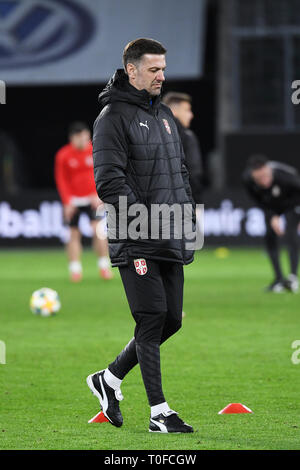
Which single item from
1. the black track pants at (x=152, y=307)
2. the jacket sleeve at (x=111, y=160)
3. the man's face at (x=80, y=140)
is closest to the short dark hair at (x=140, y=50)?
the jacket sleeve at (x=111, y=160)

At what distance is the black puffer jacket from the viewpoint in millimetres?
6027

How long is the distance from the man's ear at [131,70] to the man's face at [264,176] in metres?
7.67

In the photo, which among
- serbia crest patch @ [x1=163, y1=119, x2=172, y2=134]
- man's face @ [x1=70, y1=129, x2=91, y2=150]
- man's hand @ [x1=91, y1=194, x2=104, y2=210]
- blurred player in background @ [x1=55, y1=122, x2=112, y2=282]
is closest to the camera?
serbia crest patch @ [x1=163, y1=119, x2=172, y2=134]

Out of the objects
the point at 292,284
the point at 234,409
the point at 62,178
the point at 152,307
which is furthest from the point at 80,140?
the point at 152,307

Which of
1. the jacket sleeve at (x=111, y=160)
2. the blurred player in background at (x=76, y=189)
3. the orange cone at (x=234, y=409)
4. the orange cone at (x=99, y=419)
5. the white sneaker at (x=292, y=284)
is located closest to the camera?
the jacket sleeve at (x=111, y=160)

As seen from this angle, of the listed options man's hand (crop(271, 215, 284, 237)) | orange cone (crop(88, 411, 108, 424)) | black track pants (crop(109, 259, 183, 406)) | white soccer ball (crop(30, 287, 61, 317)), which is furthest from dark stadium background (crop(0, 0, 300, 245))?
black track pants (crop(109, 259, 183, 406))

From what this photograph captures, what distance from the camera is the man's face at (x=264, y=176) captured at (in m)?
13.8

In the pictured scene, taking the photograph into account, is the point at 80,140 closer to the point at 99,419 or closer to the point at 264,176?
the point at 264,176

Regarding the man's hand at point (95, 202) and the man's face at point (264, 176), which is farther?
the man's hand at point (95, 202)

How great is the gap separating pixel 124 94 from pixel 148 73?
188 mm

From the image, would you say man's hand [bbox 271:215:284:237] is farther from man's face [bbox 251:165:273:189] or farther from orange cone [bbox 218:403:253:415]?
orange cone [bbox 218:403:253:415]

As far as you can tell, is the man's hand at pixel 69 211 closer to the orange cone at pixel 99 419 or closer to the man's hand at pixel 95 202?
the man's hand at pixel 95 202

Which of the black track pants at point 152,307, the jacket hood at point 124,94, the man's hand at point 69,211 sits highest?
the jacket hood at point 124,94
